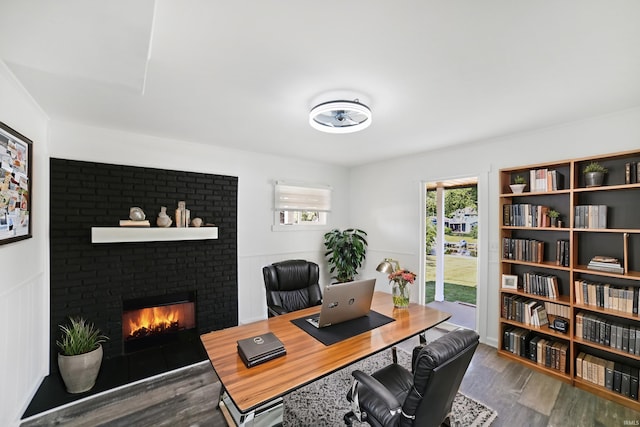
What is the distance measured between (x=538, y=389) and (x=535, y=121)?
8.19 ft

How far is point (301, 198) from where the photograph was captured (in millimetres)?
4398

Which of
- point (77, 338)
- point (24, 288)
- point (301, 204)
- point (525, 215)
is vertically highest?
point (301, 204)

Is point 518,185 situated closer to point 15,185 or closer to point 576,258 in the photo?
point 576,258

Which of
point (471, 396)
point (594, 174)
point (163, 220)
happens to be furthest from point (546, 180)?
point (163, 220)

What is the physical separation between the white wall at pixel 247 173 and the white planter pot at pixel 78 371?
1.48 meters

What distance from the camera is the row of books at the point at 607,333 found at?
7.21ft

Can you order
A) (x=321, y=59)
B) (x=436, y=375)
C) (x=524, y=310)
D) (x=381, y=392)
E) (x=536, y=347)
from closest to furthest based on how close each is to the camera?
(x=436, y=375) < (x=381, y=392) < (x=321, y=59) < (x=536, y=347) < (x=524, y=310)

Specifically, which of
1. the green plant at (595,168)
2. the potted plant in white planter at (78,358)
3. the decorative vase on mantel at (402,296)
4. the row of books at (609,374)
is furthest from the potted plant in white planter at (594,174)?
the potted plant in white planter at (78,358)

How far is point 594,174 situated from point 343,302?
2544 millimetres

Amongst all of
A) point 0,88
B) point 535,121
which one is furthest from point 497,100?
point 0,88

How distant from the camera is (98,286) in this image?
279 cm

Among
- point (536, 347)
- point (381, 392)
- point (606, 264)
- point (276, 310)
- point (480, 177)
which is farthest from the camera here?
point (480, 177)

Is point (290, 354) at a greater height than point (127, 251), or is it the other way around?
point (127, 251)

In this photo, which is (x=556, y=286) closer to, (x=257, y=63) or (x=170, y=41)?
(x=257, y=63)
